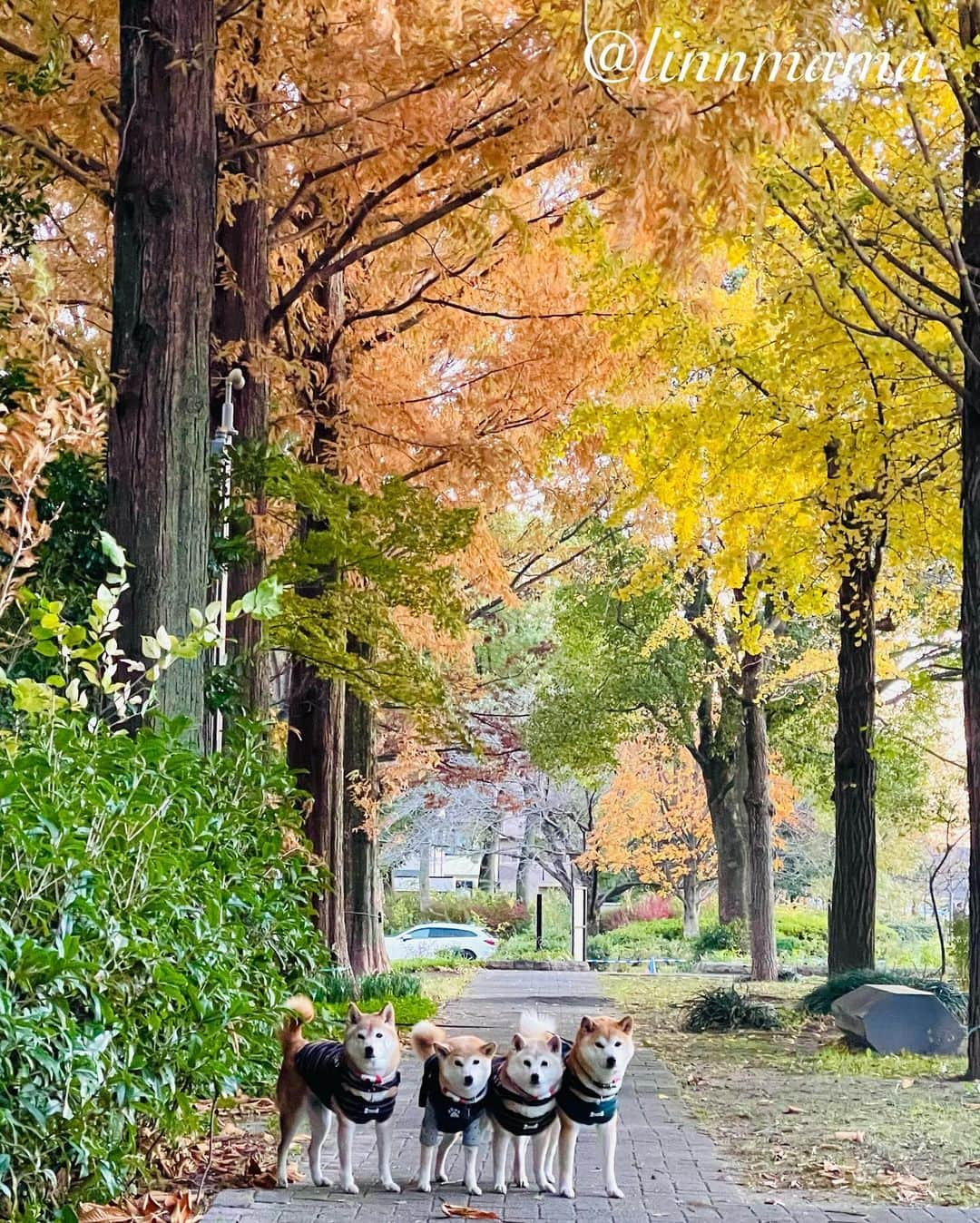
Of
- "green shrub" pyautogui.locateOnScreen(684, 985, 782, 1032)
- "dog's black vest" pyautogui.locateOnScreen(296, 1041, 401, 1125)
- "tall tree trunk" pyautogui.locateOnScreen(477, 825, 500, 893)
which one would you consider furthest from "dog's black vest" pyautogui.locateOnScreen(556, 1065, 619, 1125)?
"tall tree trunk" pyautogui.locateOnScreen(477, 825, 500, 893)

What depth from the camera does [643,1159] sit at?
6.21m

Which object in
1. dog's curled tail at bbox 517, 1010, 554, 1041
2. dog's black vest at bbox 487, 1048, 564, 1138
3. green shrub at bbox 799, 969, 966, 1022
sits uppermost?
dog's curled tail at bbox 517, 1010, 554, 1041

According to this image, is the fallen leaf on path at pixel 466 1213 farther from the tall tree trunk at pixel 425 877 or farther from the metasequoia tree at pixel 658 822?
the tall tree trunk at pixel 425 877

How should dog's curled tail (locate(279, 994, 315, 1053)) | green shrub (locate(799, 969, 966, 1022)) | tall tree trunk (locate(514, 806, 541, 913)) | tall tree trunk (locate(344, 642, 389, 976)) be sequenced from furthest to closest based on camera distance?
tall tree trunk (locate(514, 806, 541, 913))
tall tree trunk (locate(344, 642, 389, 976))
green shrub (locate(799, 969, 966, 1022))
dog's curled tail (locate(279, 994, 315, 1053))

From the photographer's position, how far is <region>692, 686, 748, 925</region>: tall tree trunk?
24391 mm

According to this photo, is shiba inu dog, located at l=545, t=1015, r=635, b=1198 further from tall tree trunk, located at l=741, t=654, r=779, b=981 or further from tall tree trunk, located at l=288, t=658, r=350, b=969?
tall tree trunk, located at l=741, t=654, r=779, b=981

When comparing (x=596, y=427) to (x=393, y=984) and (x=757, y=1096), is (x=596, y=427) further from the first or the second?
(x=757, y=1096)

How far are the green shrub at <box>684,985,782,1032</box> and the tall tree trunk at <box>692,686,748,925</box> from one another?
1191 centimetres

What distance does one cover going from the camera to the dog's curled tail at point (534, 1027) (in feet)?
17.4

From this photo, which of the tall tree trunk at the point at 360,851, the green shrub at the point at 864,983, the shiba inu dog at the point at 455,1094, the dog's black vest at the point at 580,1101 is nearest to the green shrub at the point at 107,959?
the shiba inu dog at the point at 455,1094

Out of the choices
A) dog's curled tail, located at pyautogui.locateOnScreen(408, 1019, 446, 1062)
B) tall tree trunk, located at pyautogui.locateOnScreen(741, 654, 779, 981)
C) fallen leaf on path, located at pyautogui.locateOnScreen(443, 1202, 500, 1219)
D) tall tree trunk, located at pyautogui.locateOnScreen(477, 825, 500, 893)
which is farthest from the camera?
tall tree trunk, located at pyautogui.locateOnScreen(477, 825, 500, 893)

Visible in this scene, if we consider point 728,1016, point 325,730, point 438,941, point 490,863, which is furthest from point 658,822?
point 325,730

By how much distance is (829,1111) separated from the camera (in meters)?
7.52

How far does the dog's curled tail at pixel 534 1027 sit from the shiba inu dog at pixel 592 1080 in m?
0.14
